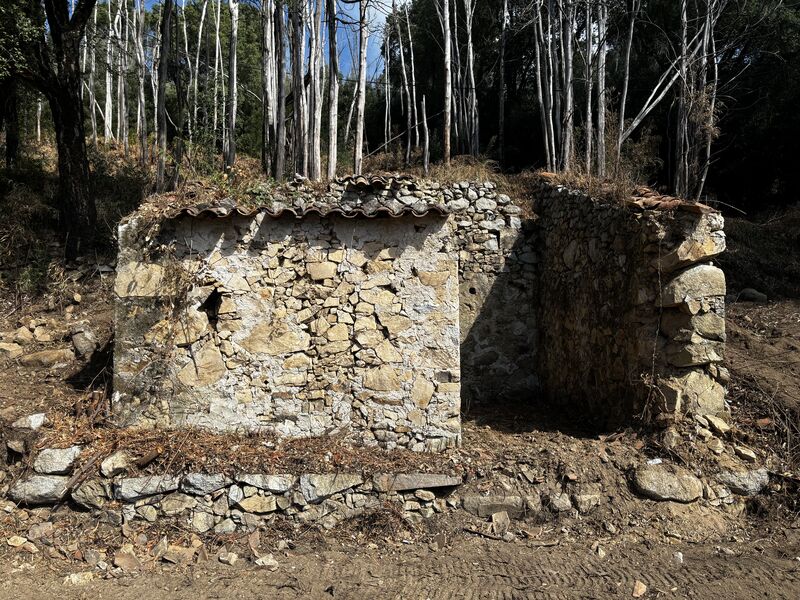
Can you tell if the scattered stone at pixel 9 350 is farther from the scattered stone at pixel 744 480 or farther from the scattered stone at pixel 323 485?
the scattered stone at pixel 744 480

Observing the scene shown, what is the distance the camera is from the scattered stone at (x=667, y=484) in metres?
4.75

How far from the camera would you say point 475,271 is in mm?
7918

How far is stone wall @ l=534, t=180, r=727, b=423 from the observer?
16.6ft

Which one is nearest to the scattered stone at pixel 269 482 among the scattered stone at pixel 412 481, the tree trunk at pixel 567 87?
the scattered stone at pixel 412 481

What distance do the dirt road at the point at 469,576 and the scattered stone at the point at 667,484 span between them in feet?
1.45

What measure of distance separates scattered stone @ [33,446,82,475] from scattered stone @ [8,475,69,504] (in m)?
0.07

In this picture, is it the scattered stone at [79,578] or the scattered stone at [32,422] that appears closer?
the scattered stone at [79,578]

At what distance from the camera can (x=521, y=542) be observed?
4543 millimetres

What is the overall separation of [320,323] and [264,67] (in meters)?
9.45

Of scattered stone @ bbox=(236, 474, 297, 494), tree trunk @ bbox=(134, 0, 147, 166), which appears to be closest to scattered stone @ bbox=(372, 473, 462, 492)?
scattered stone @ bbox=(236, 474, 297, 494)

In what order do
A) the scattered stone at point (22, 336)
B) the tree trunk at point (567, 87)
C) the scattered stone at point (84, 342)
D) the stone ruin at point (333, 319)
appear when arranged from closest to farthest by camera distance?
the stone ruin at point (333, 319), the scattered stone at point (84, 342), the scattered stone at point (22, 336), the tree trunk at point (567, 87)

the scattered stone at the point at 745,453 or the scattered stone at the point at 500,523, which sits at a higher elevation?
the scattered stone at the point at 745,453

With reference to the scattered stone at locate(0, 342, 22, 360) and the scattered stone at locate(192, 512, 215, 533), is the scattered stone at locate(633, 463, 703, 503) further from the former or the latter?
the scattered stone at locate(0, 342, 22, 360)

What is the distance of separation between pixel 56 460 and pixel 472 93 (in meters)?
16.0
